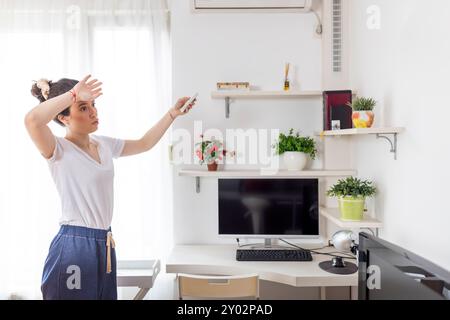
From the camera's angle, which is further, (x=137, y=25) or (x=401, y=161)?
(x=137, y=25)

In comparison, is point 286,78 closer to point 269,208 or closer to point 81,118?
point 269,208

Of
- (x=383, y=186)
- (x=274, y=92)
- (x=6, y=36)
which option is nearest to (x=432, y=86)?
(x=383, y=186)

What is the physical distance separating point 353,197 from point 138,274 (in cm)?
117

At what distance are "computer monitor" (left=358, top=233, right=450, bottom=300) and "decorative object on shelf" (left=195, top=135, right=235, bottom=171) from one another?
3.58 feet

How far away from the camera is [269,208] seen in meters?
1.89

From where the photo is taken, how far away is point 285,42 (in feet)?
6.79

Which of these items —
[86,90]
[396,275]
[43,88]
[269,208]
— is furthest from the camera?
[269,208]

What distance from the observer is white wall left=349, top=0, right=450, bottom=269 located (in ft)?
3.61

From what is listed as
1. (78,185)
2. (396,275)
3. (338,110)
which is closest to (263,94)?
(338,110)

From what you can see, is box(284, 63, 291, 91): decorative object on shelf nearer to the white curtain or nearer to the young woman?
the white curtain

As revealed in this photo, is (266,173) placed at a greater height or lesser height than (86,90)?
lesser

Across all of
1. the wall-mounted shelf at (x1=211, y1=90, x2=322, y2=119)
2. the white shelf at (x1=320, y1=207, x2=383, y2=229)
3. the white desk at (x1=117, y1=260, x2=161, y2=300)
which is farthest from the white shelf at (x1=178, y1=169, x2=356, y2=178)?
the white desk at (x1=117, y1=260, x2=161, y2=300)
